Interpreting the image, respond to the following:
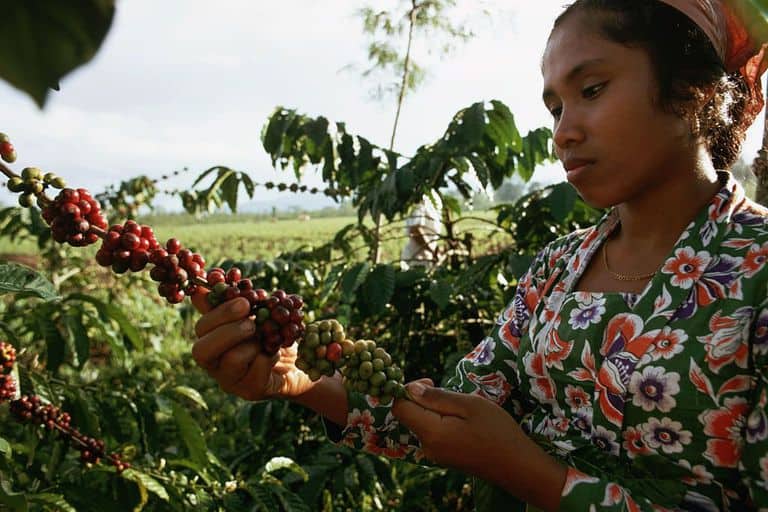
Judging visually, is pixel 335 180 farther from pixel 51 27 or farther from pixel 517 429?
pixel 51 27

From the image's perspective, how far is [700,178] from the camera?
→ 109cm

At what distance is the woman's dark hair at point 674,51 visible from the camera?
1.02m

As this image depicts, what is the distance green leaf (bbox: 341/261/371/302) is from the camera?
6.59 feet

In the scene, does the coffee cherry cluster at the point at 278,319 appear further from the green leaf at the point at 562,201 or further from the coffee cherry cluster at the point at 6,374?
the green leaf at the point at 562,201

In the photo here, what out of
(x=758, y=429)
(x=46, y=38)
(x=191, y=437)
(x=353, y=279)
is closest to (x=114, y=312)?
(x=191, y=437)

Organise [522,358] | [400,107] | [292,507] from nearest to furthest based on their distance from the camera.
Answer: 1. [522,358]
2. [292,507]
3. [400,107]

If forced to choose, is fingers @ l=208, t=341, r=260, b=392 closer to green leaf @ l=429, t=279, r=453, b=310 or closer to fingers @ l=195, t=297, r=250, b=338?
fingers @ l=195, t=297, r=250, b=338

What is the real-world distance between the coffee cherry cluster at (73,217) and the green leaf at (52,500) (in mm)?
677

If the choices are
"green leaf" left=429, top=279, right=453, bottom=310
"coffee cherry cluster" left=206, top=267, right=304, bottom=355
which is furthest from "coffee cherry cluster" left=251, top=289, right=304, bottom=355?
"green leaf" left=429, top=279, right=453, bottom=310

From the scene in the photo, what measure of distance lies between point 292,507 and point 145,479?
1.20 ft

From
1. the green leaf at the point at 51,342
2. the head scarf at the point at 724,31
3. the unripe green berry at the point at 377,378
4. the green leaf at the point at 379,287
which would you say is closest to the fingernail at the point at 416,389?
the unripe green berry at the point at 377,378

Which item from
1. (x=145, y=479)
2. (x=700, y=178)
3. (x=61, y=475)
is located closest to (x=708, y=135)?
(x=700, y=178)

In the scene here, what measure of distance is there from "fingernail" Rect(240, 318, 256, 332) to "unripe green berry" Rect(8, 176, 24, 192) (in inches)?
11.7

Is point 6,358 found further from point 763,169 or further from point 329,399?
point 763,169
